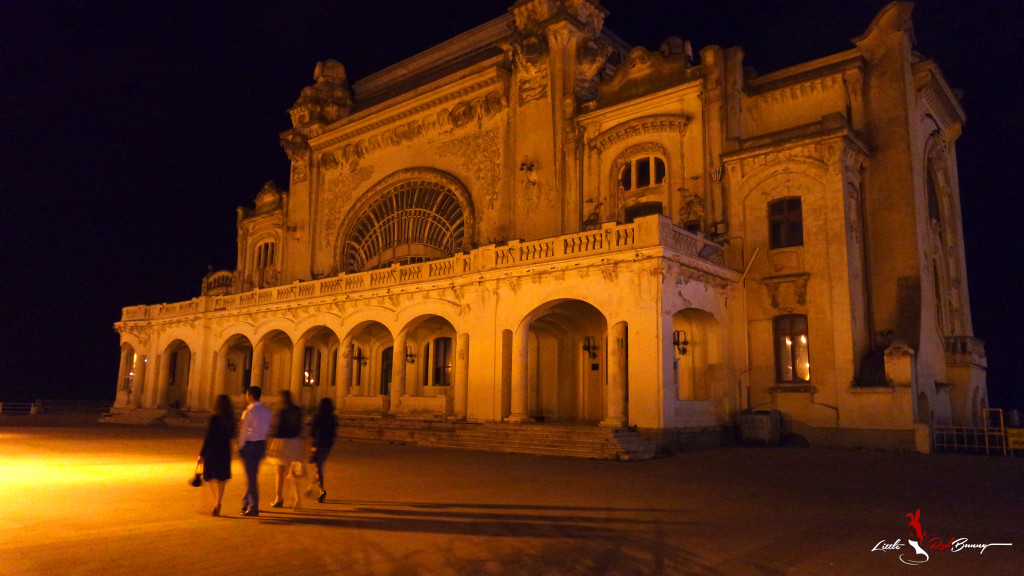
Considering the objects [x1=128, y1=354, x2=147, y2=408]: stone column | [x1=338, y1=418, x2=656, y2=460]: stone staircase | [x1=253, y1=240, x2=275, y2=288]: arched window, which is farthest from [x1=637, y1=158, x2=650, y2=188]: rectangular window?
[x1=128, y1=354, x2=147, y2=408]: stone column

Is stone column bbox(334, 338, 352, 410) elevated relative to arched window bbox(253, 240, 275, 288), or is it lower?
lower

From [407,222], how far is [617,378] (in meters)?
16.3

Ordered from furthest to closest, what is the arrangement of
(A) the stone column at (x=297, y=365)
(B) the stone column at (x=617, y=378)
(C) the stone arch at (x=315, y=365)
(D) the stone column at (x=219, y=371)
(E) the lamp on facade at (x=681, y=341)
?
(D) the stone column at (x=219, y=371) → (C) the stone arch at (x=315, y=365) → (A) the stone column at (x=297, y=365) → (E) the lamp on facade at (x=681, y=341) → (B) the stone column at (x=617, y=378)

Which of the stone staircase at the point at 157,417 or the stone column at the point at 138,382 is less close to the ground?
the stone column at the point at 138,382

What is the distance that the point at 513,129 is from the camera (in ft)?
95.6

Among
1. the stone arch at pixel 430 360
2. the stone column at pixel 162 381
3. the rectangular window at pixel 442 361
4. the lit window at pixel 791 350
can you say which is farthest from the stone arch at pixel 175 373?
the lit window at pixel 791 350

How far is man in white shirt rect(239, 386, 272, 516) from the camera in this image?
925 cm

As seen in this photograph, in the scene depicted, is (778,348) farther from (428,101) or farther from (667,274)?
(428,101)

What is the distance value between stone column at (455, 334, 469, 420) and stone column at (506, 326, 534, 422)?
208 centimetres

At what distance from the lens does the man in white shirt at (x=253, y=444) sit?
30.3 ft

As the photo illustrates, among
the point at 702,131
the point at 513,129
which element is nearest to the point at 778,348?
the point at 702,131

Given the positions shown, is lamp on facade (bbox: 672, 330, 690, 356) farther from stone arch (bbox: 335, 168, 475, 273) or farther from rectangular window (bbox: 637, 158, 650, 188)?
stone arch (bbox: 335, 168, 475, 273)

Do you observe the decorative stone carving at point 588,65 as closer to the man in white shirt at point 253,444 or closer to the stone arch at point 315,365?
the stone arch at point 315,365

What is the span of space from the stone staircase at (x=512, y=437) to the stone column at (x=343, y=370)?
2328 millimetres
